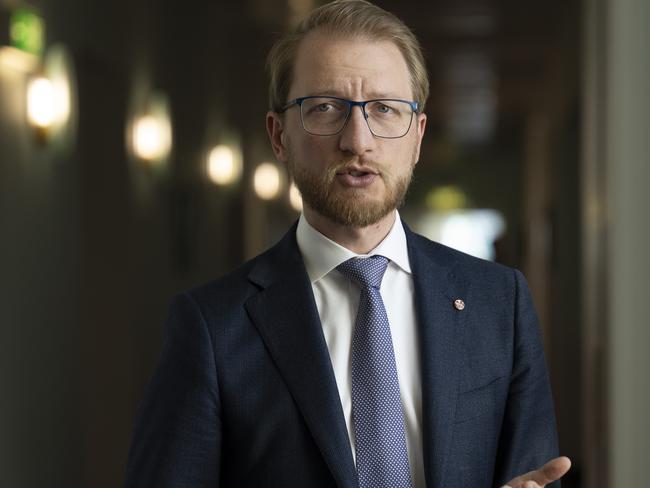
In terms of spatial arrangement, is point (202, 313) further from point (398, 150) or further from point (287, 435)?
point (398, 150)

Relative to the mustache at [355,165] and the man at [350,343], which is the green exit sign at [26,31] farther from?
the mustache at [355,165]

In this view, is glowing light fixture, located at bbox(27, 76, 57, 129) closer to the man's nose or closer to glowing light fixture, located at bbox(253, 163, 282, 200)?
the man's nose

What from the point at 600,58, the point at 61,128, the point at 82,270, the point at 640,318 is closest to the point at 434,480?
the point at 640,318

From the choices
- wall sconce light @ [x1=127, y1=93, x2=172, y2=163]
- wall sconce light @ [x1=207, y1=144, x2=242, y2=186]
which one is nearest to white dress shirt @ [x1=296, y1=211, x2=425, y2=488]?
wall sconce light @ [x1=127, y1=93, x2=172, y2=163]

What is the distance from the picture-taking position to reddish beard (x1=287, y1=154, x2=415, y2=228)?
1511 mm

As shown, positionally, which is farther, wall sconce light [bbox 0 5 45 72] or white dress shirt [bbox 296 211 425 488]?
wall sconce light [bbox 0 5 45 72]

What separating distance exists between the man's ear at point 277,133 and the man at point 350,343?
1 cm

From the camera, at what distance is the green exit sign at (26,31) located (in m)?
4.05

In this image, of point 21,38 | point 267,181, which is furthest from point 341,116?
point 267,181

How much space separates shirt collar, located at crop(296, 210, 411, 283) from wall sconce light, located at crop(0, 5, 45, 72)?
2.70 metres

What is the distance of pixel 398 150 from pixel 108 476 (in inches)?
175

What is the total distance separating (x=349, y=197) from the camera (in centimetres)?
151

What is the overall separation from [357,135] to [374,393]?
39 cm

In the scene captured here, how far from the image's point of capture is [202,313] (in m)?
1.55
